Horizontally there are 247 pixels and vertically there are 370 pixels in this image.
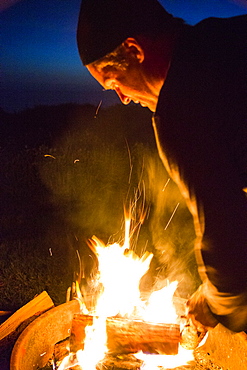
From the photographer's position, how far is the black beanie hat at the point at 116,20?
1.65m

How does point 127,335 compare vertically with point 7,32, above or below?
below

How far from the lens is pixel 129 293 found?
2832 mm

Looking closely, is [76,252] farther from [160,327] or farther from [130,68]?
[130,68]

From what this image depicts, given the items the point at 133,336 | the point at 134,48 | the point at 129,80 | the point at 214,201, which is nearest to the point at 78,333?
the point at 133,336

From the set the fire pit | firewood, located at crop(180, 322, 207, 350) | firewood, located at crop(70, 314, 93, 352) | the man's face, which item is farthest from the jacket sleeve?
firewood, located at crop(70, 314, 93, 352)

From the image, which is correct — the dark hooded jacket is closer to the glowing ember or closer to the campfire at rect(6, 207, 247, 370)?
the campfire at rect(6, 207, 247, 370)

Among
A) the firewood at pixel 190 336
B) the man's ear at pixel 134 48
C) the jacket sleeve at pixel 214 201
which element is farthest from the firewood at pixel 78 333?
the man's ear at pixel 134 48

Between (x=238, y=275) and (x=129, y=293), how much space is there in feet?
4.95

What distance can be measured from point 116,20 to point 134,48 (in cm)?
15

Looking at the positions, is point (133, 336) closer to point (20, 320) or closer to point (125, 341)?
point (125, 341)

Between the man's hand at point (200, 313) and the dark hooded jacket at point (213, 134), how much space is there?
38 centimetres

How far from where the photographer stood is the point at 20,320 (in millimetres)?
3021

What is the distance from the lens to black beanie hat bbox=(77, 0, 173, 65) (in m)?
1.65

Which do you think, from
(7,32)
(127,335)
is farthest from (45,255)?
(7,32)
